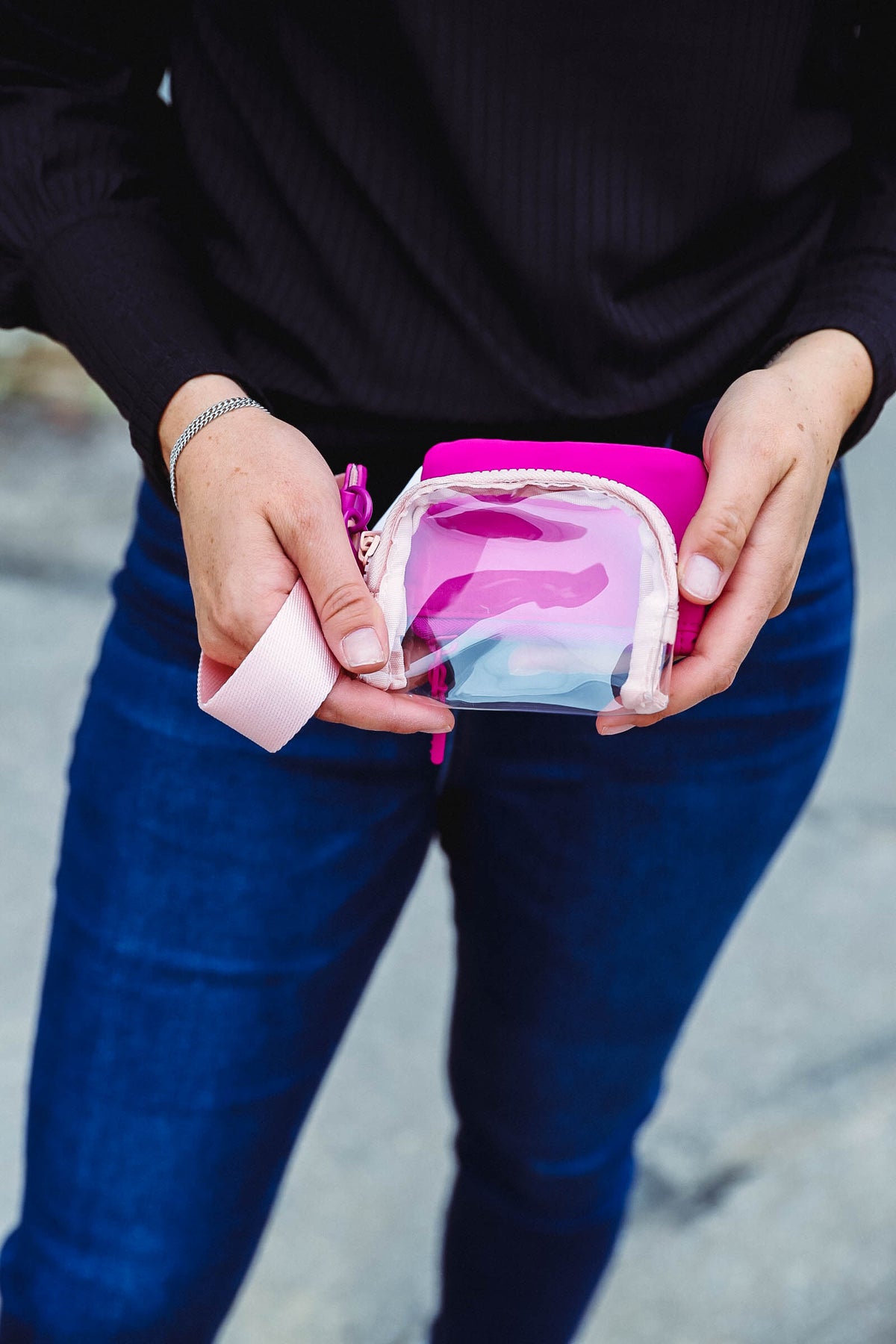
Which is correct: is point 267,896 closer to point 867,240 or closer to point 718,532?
point 718,532

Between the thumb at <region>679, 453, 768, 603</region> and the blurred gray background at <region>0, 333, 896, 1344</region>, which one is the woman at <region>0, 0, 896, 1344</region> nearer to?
the thumb at <region>679, 453, 768, 603</region>

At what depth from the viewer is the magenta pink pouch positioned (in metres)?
0.76

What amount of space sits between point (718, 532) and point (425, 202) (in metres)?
0.30

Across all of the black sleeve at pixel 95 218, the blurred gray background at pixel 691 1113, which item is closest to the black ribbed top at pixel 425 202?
the black sleeve at pixel 95 218

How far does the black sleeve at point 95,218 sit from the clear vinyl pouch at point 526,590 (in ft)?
0.53

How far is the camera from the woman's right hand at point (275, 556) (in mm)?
727

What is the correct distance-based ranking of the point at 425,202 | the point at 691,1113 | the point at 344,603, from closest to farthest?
the point at 344,603 < the point at 425,202 < the point at 691,1113

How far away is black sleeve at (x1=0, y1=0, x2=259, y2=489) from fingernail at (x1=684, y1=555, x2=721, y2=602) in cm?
30

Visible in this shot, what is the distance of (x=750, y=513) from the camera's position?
0.76 meters

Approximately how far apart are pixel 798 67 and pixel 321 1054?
79 centimetres

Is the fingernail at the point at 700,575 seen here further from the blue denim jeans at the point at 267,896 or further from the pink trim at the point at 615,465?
the blue denim jeans at the point at 267,896

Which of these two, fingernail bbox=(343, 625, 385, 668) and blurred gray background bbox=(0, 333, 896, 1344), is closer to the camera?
fingernail bbox=(343, 625, 385, 668)

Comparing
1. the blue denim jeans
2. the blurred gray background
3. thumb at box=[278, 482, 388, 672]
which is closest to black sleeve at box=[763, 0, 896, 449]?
the blue denim jeans

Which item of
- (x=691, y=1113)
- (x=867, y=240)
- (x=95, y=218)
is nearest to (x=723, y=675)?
(x=867, y=240)
